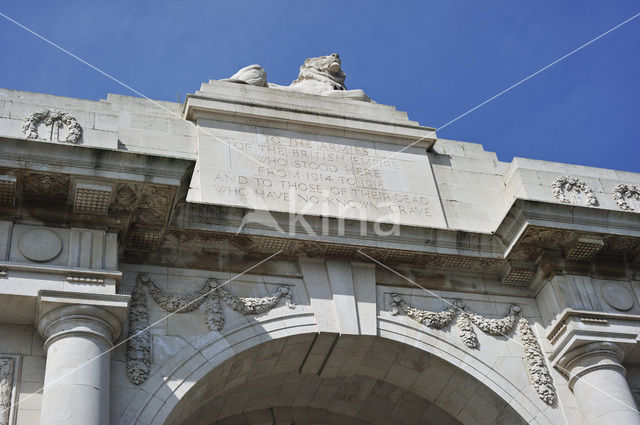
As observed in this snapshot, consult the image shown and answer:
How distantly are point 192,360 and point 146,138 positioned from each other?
469 centimetres

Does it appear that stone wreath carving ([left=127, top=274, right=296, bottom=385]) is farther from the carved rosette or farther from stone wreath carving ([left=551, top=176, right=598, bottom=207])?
stone wreath carving ([left=551, top=176, right=598, bottom=207])

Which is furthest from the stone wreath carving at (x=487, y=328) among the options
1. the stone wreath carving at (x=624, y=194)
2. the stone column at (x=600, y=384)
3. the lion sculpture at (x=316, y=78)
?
the lion sculpture at (x=316, y=78)

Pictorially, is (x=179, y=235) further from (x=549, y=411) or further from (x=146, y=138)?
(x=549, y=411)

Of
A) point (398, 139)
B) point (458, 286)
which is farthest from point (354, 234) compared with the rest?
point (398, 139)

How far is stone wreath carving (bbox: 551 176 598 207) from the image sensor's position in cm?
1845

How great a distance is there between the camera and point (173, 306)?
50.6ft

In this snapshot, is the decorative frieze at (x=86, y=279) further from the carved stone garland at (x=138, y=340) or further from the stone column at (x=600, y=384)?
the stone column at (x=600, y=384)

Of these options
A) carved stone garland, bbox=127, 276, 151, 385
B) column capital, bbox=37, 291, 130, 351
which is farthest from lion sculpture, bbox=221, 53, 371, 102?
column capital, bbox=37, 291, 130, 351

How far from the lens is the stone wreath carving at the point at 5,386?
13391 millimetres

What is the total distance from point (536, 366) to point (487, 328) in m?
1.05

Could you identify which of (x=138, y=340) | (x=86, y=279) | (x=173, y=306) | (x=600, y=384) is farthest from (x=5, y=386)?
(x=600, y=384)

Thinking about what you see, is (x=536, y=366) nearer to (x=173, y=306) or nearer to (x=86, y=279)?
(x=173, y=306)

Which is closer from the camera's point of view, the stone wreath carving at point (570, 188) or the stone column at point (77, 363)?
the stone column at point (77, 363)

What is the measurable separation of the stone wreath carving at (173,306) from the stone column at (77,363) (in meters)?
0.48
